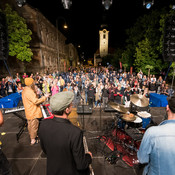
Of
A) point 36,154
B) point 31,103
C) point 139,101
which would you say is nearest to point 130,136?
point 139,101

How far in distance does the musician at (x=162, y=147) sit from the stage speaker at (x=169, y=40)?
648 cm

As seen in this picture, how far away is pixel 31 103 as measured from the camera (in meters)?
3.45

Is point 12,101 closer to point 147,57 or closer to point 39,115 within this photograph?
point 39,115

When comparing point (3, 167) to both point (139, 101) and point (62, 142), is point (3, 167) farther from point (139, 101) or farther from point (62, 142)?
point (139, 101)

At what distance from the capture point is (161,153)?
1.35 metres

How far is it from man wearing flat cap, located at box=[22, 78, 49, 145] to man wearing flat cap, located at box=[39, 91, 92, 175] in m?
2.15

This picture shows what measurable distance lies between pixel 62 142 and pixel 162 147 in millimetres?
1192

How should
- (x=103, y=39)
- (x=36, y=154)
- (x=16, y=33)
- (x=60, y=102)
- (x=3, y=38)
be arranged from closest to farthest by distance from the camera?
(x=60, y=102) < (x=36, y=154) < (x=3, y=38) < (x=16, y=33) < (x=103, y=39)

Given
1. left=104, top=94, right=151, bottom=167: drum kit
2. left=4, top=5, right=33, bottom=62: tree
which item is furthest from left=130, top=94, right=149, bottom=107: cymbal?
left=4, top=5, right=33, bottom=62: tree

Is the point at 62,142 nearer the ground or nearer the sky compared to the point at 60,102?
nearer the ground

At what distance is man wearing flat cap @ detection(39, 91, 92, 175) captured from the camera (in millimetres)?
1275

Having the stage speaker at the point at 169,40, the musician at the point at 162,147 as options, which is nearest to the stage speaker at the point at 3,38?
the musician at the point at 162,147

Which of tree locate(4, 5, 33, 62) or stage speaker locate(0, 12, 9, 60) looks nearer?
stage speaker locate(0, 12, 9, 60)

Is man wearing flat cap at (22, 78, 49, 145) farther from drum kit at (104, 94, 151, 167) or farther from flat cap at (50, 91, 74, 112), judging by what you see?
drum kit at (104, 94, 151, 167)
